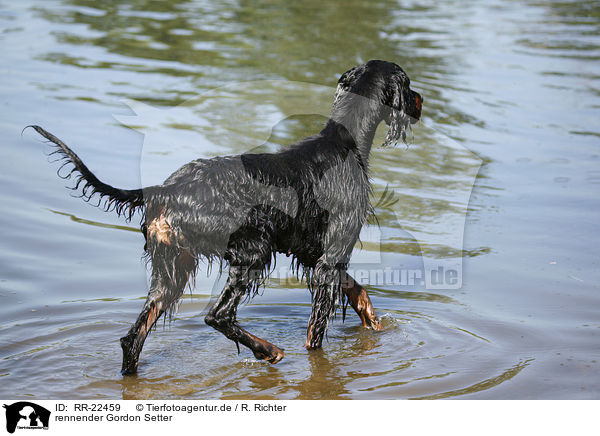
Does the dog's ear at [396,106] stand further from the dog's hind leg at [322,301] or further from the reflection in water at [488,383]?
the reflection in water at [488,383]

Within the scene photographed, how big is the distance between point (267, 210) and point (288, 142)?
438 cm

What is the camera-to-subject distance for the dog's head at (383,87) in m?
5.55

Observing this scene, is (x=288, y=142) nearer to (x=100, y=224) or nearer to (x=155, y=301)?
(x=100, y=224)

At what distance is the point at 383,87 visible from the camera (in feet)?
18.2

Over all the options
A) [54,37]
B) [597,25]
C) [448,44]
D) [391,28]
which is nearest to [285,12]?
[391,28]

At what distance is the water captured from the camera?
5109 millimetres

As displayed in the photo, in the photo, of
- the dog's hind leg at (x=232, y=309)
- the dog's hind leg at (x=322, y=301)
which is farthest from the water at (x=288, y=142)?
the dog's hind leg at (x=232, y=309)

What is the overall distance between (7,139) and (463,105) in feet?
20.1
